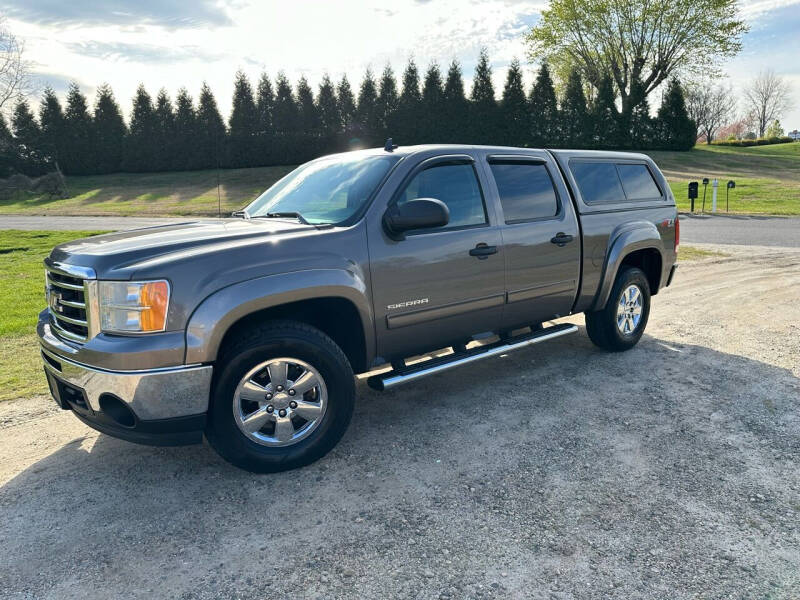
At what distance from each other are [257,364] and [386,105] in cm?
3989

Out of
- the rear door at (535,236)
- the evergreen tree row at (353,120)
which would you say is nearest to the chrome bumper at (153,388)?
the rear door at (535,236)

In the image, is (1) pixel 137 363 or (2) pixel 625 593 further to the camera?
(1) pixel 137 363

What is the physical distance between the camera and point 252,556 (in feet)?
9.16

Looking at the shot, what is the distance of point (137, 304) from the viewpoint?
3098mm

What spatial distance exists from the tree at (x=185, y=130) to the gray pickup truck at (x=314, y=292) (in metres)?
39.9

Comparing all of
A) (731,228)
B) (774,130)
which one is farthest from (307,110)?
(774,130)

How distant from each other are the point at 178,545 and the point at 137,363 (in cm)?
92

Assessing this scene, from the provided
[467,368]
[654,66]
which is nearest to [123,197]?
[467,368]

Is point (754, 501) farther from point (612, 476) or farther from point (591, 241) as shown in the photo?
point (591, 241)

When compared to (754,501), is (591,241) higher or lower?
higher

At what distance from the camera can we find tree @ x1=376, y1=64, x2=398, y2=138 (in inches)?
1604

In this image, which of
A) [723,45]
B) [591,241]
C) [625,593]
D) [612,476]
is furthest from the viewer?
[723,45]

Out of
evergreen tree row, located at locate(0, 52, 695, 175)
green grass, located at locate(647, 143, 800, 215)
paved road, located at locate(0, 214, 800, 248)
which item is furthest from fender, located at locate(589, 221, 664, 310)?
evergreen tree row, located at locate(0, 52, 695, 175)

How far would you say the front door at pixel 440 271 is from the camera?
393 centimetres
